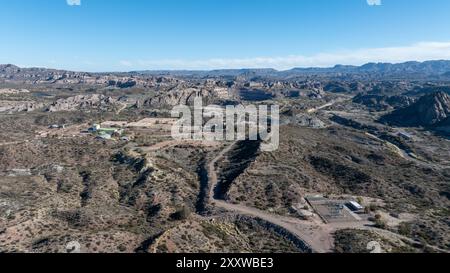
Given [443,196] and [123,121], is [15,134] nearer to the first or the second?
[123,121]

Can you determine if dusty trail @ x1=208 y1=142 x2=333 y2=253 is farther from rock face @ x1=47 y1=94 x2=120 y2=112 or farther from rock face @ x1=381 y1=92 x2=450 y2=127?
rock face @ x1=47 y1=94 x2=120 y2=112

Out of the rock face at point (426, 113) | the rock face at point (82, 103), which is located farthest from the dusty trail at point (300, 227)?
the rock face at point (82, 103)

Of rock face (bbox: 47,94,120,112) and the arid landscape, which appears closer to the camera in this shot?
the arid landscape

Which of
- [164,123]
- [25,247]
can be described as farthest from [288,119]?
[25,247]

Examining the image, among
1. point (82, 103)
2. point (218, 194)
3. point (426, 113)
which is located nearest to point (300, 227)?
point (218, 194)

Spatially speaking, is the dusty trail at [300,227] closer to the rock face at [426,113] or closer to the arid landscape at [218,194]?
the arid landscape at [218,194]

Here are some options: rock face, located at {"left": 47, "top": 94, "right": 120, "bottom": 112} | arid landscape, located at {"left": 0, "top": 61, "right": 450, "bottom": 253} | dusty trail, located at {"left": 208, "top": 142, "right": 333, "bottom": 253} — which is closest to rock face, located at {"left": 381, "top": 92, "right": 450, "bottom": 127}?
arid landscape, located at {"left": 0, "top": 61, "right": 450, "bottom": 253}
